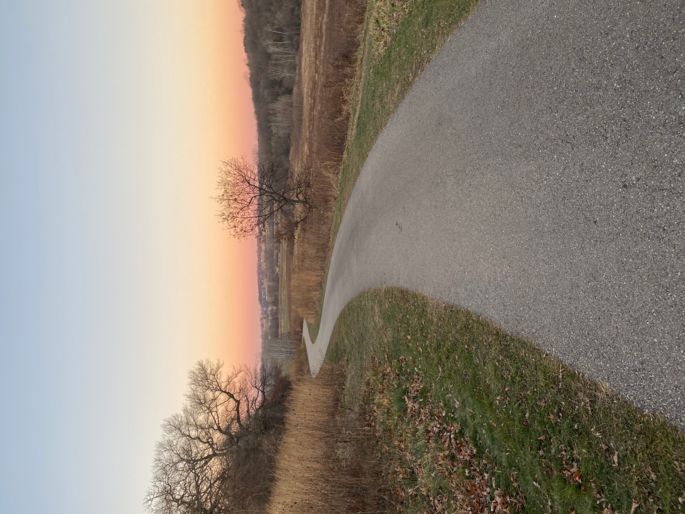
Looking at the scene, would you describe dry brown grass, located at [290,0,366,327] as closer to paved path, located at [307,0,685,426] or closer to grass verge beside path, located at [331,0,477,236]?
grass verge beside path, located at [331,0,477,236]

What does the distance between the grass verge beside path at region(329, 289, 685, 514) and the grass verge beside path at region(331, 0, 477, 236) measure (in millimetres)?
4845

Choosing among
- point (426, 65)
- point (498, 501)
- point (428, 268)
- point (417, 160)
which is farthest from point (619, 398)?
point (426, 65)

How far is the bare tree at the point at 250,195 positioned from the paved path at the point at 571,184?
12.3 metres

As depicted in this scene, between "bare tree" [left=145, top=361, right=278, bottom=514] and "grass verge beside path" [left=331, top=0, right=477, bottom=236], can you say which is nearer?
"grass verge beside path" [left=331, top=0, right=477, bottom=236]

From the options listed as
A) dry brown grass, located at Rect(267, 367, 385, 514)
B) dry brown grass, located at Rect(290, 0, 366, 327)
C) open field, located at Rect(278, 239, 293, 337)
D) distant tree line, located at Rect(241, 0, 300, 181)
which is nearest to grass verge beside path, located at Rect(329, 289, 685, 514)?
dry brown grass, located at Rect(267, 367, 385, 514)

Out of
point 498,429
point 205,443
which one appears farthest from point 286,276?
point 498,429

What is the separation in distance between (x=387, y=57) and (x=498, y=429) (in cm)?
1006

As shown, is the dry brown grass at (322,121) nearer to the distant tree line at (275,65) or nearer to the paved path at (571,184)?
the distant tree line at (275,65)

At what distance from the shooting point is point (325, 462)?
542 inches

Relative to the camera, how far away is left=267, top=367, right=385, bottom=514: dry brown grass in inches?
474

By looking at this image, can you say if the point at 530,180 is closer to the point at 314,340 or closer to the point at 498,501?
the point at 498,501

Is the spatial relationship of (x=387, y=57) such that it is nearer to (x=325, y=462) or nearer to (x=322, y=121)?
(x=322, y=121)

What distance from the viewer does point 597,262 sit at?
18.8 ft

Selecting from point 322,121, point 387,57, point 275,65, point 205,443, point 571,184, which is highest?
point 275,65
